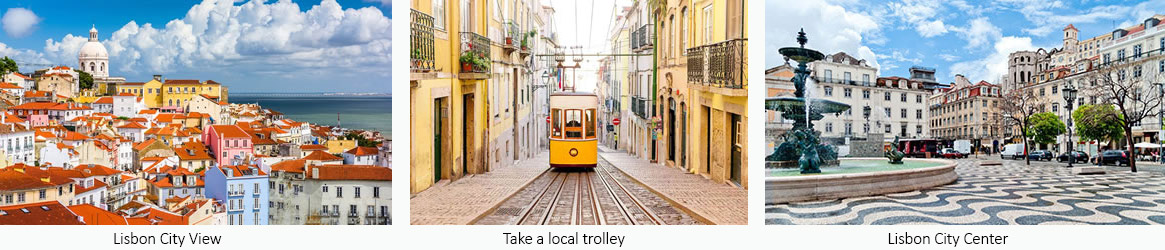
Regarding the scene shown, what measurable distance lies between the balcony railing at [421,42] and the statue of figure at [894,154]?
4.24m

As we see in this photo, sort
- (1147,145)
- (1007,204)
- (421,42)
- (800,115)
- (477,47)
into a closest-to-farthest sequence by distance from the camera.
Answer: (421,42)
(477,47)
(1007,204)
(800,115)
(1147,145)

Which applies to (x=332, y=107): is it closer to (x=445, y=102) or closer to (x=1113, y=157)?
(x=445, y=102)

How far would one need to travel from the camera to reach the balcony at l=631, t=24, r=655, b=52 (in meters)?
4.86

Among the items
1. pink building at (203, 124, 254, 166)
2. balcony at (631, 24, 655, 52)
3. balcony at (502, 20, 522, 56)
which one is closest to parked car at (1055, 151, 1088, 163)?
balcony at (631, 24, 655, 52)

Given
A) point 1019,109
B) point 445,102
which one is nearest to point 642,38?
point 445,102

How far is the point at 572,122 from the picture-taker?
5531 millimetres

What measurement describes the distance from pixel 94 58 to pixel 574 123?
3225 millimetres

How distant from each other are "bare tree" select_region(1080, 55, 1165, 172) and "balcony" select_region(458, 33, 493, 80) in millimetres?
5701

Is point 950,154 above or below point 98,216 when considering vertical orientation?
above

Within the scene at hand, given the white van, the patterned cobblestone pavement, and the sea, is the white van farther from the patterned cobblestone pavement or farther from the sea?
the sea

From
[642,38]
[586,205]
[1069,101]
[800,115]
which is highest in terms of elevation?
[642,38]

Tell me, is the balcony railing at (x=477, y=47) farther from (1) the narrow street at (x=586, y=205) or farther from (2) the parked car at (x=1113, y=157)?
(2) the parked car at (x=1113, y=157)

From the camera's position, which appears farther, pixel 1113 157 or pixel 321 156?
pixel 1113 157
